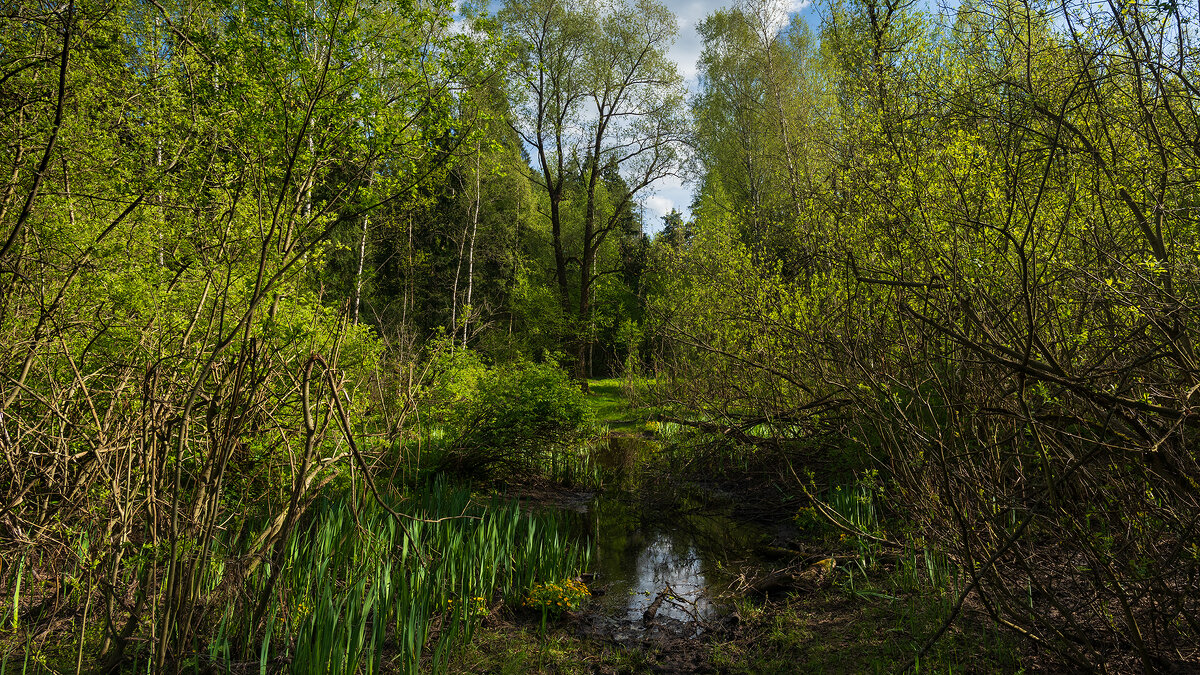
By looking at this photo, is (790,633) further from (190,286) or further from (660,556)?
(190,286)

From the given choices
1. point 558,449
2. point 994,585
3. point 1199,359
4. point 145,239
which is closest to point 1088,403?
point 1199,359

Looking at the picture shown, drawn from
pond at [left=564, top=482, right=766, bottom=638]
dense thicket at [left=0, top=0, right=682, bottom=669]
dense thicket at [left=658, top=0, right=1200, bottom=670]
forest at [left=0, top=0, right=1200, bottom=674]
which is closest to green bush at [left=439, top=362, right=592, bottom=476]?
forest at [left=0, top=0, right=1200, bottom=674]

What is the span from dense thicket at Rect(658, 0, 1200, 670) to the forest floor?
1.04 feet

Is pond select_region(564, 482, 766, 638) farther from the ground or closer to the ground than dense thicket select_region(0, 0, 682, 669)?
closer to the ground

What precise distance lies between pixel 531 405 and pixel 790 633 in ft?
17.1

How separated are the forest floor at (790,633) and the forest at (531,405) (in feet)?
0.10

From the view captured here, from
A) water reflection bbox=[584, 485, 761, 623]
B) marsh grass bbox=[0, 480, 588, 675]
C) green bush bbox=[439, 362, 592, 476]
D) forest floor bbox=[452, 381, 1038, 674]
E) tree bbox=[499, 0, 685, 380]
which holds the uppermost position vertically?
tree bbox=[499, 0, 685, 380]

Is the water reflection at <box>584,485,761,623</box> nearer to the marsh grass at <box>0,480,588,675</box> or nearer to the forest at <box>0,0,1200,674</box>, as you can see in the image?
the forest at <box>0,0,1200,674</box>

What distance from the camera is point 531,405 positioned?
858cm

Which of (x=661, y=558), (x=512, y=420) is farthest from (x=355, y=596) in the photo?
(x=512, y=420)

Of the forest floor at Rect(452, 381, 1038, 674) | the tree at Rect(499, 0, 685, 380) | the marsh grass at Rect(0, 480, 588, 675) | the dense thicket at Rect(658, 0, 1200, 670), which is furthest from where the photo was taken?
the tree at Rect(499, 0, 685, 380)

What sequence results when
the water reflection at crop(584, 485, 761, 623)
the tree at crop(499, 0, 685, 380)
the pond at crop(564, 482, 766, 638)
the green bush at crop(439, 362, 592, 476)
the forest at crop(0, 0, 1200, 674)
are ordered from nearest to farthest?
the forest at crop(0, 0, 1200, 674)
the pond at crop(564, 482, 766, 638)
the water reflection at crop(584, 485, 761, 623)
the green bush at crop(439, 362, 592, 476)
the tree at crop(499, 0, 685, 380)

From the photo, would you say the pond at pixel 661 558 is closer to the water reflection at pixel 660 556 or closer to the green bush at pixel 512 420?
the water reflection at pixel 660 556

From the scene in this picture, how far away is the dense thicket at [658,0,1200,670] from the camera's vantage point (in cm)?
229
